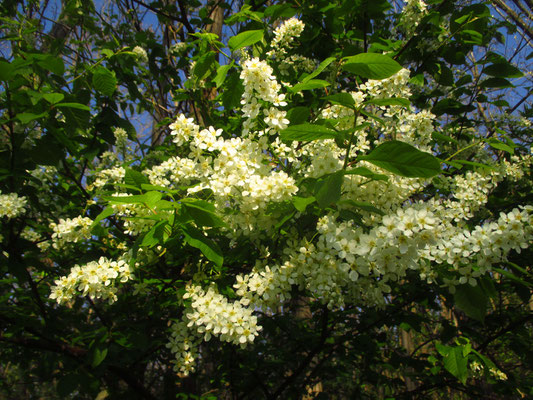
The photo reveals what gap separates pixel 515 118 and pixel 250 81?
3.86m

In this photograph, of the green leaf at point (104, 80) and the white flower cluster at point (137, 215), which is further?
the green leaf at point (104, 80)

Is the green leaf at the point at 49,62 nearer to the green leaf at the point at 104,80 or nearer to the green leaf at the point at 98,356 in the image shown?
the green leaf at the point at 104,80

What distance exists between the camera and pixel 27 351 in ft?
10.9

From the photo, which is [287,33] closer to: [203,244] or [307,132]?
[307,132]

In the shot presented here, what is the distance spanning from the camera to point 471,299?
4.79 ft

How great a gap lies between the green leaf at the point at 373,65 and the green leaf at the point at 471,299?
3.05ft

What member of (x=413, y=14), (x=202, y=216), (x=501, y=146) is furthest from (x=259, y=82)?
(x=413, y=14)

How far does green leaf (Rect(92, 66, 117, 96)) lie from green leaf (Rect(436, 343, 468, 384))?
104 inches

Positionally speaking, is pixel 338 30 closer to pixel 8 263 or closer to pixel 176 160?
pixel 176 160

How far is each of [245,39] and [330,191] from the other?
920 millimetres

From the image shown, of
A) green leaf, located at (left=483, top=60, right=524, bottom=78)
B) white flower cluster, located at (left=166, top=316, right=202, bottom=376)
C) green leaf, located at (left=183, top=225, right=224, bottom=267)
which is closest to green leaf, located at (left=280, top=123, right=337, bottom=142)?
green leaf, located at (left=183, top=225, right=224, bottom=267)

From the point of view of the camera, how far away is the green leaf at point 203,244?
4.64 feet

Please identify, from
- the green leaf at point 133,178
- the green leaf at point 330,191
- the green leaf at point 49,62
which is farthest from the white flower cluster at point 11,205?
the green leaf at point 330,191

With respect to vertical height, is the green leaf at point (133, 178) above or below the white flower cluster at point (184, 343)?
above
